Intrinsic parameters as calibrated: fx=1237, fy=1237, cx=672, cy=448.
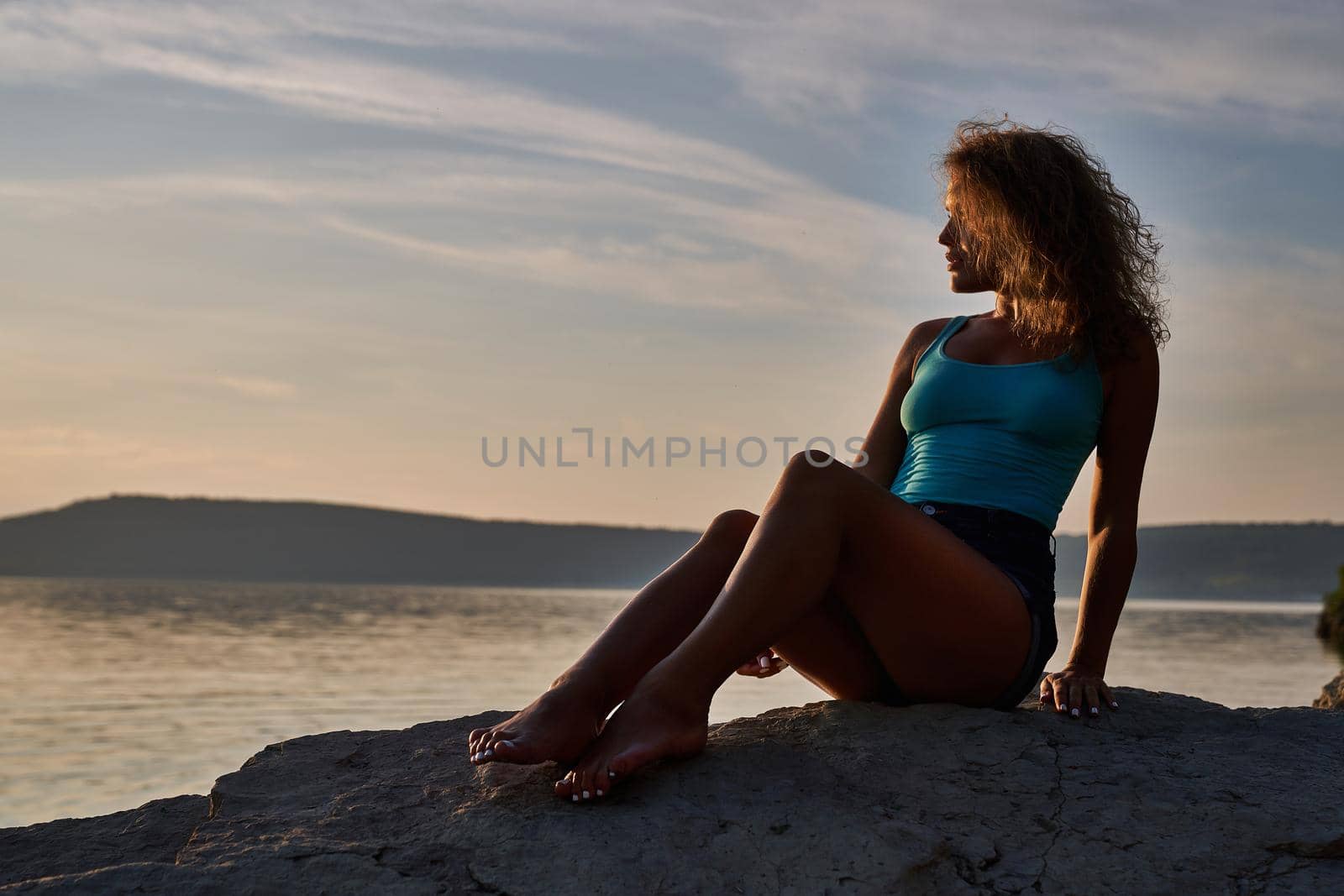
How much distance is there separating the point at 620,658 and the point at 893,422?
1148mm

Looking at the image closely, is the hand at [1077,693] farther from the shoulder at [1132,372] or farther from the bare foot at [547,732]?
the bare foot at [547,732]

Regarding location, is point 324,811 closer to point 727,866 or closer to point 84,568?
point 727,866

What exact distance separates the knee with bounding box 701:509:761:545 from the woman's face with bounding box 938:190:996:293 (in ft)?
3.42

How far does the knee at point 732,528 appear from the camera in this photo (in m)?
2.89

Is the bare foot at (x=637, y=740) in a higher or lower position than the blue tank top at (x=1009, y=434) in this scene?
lower

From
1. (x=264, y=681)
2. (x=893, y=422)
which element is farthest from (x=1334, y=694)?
(x=264, y=681)

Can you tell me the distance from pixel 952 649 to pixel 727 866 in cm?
82

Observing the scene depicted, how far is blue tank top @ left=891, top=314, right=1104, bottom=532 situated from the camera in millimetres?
3047

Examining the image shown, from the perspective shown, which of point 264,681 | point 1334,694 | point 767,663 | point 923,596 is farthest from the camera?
point 264,681

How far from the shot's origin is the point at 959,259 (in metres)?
3.46

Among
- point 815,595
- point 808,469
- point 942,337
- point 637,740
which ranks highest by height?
point 942,337

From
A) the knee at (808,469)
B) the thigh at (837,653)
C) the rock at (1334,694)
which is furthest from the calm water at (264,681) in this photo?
the knee at (808,469)

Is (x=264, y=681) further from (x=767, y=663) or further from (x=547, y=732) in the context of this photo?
(x=547, y=732)

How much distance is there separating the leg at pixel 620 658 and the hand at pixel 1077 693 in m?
0.89
